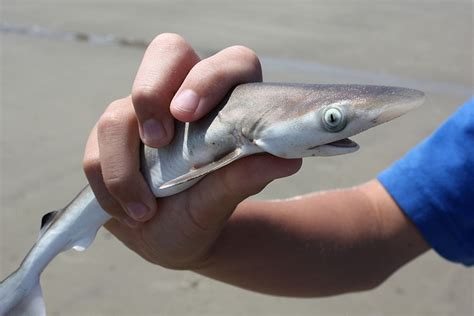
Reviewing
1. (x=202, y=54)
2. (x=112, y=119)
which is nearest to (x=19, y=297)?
(x=112, y=119)

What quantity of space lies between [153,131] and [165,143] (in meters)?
0.06

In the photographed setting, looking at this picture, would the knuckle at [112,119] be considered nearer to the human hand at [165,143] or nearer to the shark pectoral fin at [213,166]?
the human hand at [165,143]

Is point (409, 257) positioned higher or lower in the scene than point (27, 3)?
higher

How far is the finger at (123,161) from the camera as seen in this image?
75.9 inches

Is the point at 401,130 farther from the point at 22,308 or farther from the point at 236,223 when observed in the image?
the point at 22,308

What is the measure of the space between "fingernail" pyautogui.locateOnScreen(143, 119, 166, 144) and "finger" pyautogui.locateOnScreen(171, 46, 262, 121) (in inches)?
3.4

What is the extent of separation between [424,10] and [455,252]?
11.2 m

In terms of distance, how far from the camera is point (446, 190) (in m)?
2.64

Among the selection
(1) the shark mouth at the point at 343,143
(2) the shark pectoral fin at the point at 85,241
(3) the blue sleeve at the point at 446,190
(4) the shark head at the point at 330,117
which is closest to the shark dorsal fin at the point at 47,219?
(2) the shark pectoral fin at the point at 85,241

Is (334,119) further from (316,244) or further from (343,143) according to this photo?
(316,244)

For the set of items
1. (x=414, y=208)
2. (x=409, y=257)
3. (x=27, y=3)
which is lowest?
(x=27, y=3)

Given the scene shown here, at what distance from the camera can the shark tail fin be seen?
2137 millimetres

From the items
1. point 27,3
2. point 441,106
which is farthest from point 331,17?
point 27,3

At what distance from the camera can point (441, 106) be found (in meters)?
7.51
